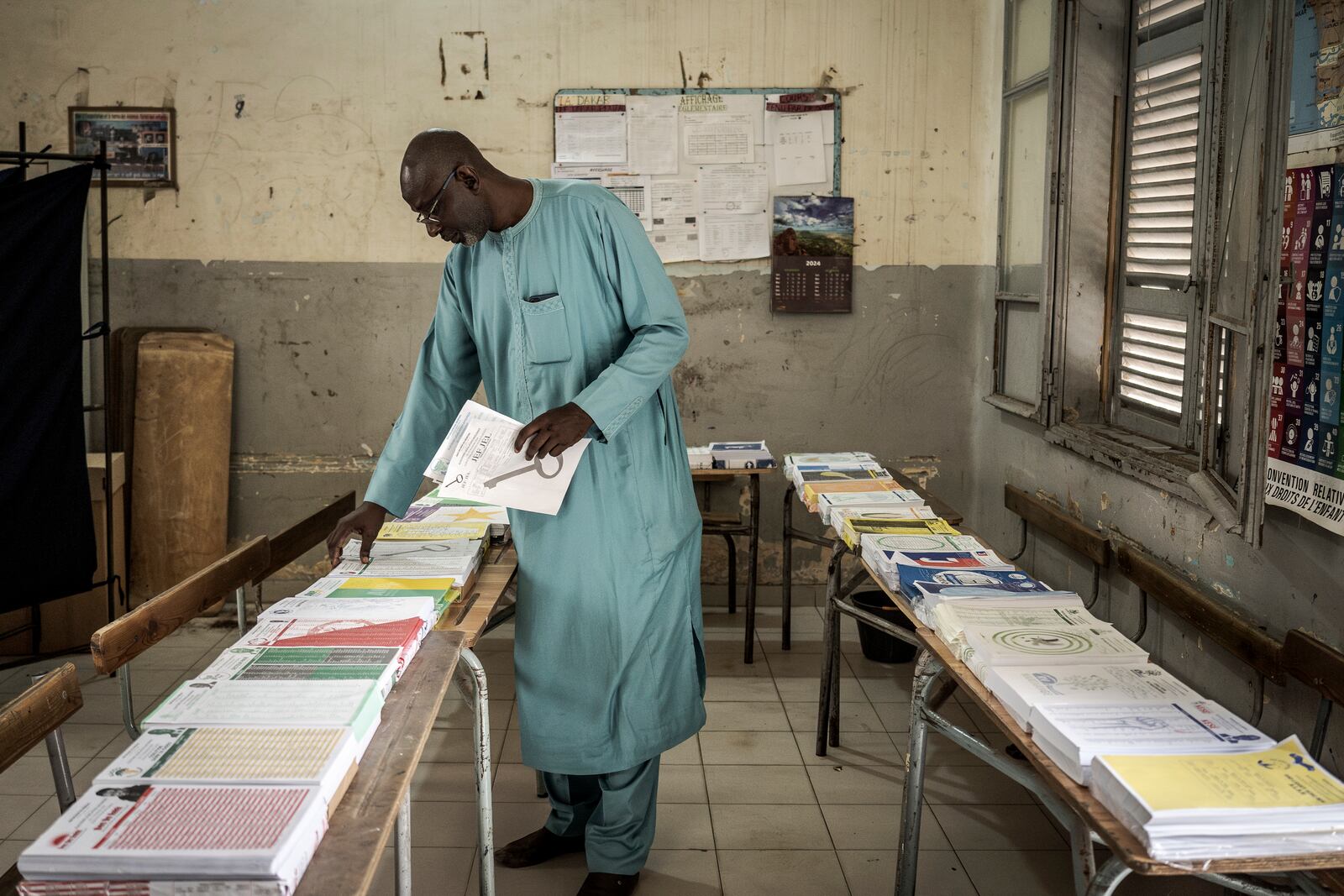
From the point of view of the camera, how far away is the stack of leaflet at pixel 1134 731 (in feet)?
5.20

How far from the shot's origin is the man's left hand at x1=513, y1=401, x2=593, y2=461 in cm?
230

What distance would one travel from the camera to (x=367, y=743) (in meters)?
1.64

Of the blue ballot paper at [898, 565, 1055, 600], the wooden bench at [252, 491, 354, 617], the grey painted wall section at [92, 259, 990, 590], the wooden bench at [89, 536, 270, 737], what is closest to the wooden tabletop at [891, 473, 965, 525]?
the blue ballot paper at [898, 565, 1055, 600]

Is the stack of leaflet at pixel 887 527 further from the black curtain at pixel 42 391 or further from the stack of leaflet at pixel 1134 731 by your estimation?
the black curtain at pixel 42 391

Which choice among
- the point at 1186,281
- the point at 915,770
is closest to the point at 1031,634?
the point at 915,770

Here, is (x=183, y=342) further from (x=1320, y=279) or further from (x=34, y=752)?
(x=1320, y=279)

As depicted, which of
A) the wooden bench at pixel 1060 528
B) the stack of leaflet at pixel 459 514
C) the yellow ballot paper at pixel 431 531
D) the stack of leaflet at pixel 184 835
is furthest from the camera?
the wooden bench at pixel 1060 528

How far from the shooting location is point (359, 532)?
2541 millimetres

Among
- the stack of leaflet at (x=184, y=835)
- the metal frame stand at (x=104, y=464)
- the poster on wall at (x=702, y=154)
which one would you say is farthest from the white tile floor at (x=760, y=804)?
the poster on wall at (x=702, y=154)

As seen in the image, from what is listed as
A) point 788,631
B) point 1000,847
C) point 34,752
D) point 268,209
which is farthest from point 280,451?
point 1000,847

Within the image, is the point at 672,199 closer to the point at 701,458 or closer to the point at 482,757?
the point at 701,458

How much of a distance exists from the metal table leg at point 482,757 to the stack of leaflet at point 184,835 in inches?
32.3

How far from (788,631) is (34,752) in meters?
2.77

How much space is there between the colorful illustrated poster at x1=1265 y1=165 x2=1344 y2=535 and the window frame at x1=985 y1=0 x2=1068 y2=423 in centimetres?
154
